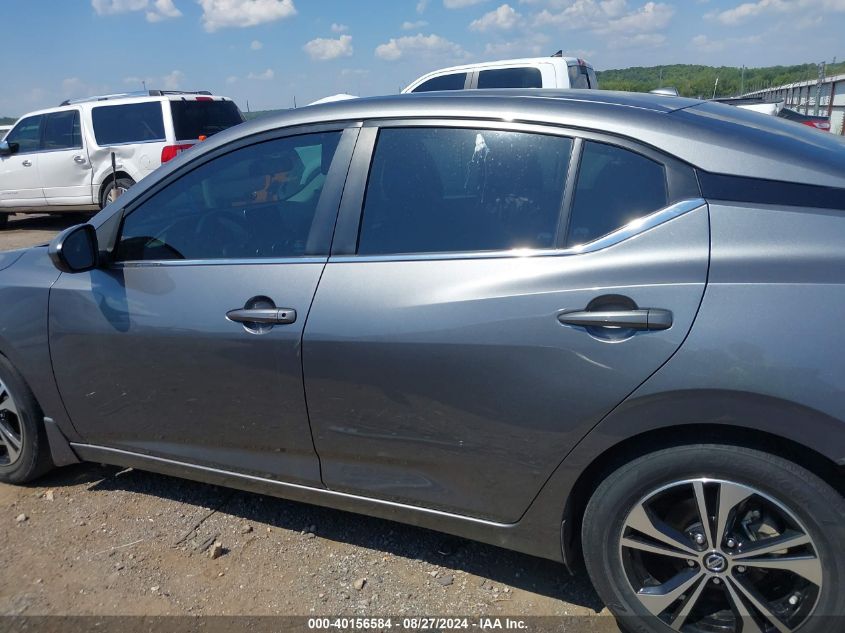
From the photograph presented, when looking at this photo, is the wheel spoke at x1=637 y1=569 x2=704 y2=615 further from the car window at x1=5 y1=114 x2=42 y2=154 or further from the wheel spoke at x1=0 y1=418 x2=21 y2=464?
the car window at x1=5 y1=114 x2=42 y2=154

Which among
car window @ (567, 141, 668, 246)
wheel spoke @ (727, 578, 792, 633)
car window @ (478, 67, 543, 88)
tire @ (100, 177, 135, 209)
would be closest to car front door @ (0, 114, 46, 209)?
tire @ (100, 177, 135, 209)

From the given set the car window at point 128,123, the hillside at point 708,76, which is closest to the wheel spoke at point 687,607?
the car window at point 128,123

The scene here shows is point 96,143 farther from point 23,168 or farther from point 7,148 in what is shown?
point 7,148

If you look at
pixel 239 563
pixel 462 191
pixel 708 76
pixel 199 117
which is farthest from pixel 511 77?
pixel 708 76

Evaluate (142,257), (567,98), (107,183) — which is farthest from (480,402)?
(107,183)

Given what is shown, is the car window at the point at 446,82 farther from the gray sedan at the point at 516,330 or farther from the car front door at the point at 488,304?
the car front door at the point at 488,304

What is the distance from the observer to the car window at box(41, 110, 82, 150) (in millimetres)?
11062

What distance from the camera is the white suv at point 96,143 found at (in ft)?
33.9

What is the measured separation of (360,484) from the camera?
257 cm

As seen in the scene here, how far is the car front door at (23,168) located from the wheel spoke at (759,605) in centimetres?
1219

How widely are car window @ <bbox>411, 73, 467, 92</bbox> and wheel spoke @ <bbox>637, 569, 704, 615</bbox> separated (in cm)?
906

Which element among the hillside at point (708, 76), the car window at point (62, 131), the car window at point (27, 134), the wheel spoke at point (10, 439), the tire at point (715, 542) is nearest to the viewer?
the tire at point (715, 542)

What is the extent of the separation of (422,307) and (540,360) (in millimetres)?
417

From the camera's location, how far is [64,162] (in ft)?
36.7
